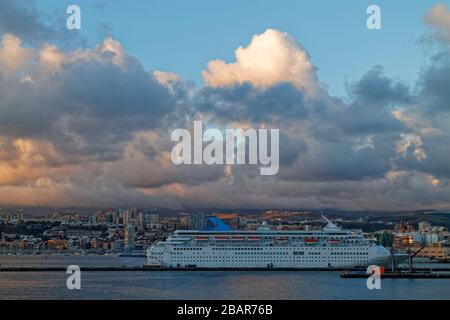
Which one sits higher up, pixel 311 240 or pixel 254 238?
pixel 254 238

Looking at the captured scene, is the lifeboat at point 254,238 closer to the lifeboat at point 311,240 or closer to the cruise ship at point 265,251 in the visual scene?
the cruise ship at point 265,251

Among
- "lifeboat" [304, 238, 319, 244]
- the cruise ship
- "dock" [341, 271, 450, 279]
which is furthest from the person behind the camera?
"lifeboat" [304, 238, 319, 244]

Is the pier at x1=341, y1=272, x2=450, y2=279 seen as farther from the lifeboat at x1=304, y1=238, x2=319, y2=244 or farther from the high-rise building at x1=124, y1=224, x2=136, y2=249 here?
the high-rise building at x1=124, y1=224, x2=136, y2=249

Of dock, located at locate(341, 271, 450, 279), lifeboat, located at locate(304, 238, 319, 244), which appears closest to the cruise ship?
lifeboat, located at locate(304, 238, 319, 244)

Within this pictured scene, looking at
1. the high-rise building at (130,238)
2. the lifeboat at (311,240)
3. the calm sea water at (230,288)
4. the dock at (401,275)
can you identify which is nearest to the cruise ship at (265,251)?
the lifeboat at (311,240)

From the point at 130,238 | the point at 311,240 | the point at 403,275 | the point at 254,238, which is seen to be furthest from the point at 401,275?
the point at 130,238

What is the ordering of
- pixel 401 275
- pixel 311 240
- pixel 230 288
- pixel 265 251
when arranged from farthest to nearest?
pixel 311 240 → pixel 265 251 → pixel 401 275 → pixel 230 288

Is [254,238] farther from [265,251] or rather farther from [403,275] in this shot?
[403,275]
